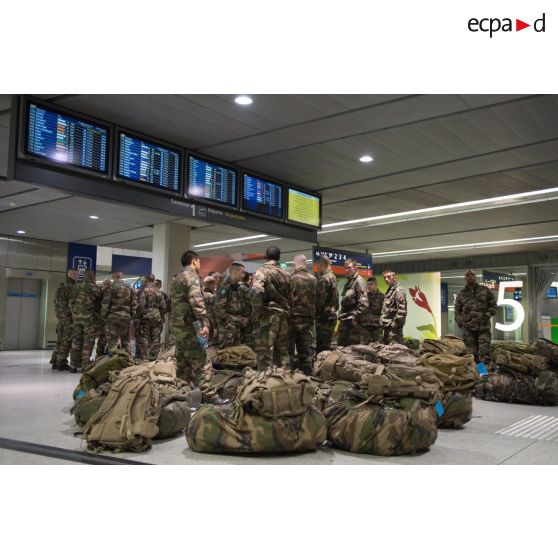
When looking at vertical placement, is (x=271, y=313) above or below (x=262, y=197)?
below

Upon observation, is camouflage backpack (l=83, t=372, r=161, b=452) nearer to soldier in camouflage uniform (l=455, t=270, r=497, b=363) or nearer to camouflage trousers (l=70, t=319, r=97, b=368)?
Answer: camouflage trousers (l=70, t=319, r=97, b=368)

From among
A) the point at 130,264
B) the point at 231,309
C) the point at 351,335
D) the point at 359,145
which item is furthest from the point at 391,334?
the point at 130,264

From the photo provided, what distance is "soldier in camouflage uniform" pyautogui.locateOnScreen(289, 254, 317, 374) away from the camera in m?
6.36

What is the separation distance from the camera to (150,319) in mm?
10125

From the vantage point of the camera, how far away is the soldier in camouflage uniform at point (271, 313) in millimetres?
5949

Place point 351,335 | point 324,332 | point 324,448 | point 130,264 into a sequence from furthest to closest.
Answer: point 130,264, point 351,335, point 324,332, point 324,448

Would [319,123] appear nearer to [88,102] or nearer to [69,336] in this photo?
[88,102]

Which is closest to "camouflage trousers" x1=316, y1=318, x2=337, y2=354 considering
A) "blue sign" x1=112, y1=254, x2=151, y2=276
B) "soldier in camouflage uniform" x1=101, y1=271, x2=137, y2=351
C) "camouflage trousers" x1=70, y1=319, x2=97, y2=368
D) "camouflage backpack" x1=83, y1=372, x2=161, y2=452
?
"soldier in camouflage uniform" x1=101, y1=271, x2=137, y2=351

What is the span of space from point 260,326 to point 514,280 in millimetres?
15034

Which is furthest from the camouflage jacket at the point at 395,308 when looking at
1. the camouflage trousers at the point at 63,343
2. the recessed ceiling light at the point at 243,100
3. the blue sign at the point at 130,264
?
the blue sign at the point at 130,264

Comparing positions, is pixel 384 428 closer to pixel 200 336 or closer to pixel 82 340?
pixel 200 336

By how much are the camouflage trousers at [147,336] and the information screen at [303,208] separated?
12.0 feet

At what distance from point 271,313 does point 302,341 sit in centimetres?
70
